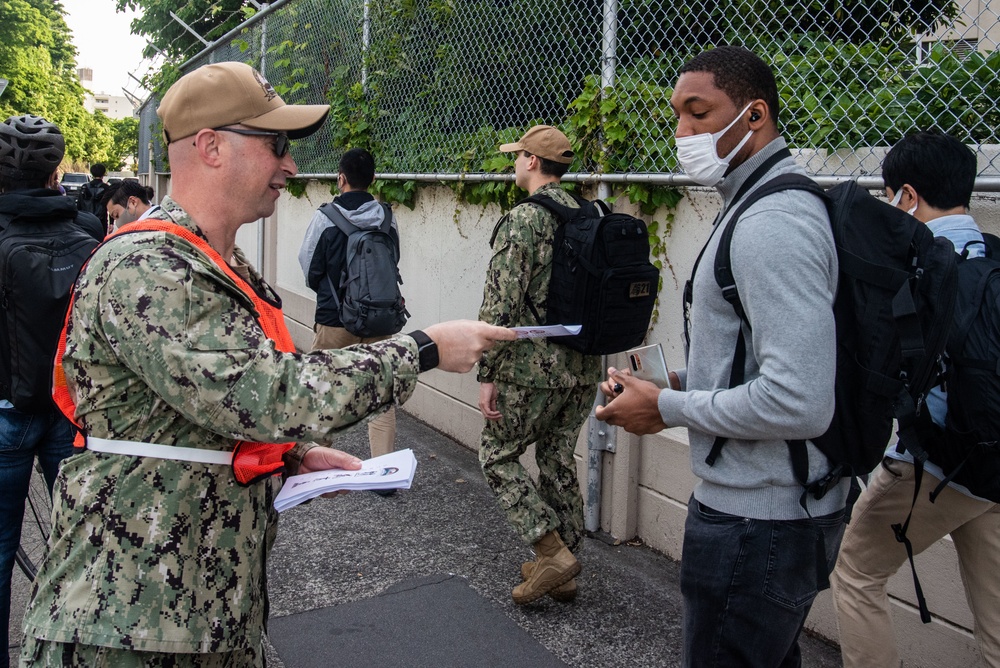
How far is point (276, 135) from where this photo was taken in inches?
72.1

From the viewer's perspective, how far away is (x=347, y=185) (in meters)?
5.40

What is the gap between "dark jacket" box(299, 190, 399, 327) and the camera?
17.2 ft

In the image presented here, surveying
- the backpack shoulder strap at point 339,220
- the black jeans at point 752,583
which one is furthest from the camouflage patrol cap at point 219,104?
the backpack shoulder strap at point 339,220

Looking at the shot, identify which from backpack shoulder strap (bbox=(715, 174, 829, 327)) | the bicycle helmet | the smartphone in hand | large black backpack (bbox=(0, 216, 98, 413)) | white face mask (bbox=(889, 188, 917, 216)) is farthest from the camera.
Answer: the bicycle helmet

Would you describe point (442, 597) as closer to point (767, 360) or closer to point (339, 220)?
point (339, 220)

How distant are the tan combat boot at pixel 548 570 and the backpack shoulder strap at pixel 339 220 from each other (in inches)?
92.8

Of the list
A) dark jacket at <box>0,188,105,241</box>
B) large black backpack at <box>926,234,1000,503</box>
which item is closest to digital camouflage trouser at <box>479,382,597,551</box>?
large black backpack at <box>926,234,1000,503</box>

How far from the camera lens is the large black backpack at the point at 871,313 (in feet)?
5.96

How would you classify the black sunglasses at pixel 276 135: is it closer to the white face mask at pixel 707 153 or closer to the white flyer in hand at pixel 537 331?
the white flyer in hand at pixel 537 331

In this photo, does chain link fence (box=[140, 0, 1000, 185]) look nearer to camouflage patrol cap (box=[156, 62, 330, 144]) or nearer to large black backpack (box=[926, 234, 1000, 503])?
large black backpack (box=[926, 234, 1000, 503])

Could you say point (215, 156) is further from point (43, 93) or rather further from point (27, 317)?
point (43, 93)

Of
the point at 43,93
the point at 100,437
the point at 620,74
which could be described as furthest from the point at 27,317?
the point at 43,93

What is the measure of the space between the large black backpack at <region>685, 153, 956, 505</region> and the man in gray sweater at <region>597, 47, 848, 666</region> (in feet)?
0.12

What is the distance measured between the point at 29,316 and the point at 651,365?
7.35 ft
